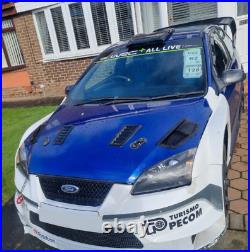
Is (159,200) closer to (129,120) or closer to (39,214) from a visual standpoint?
(129,120)

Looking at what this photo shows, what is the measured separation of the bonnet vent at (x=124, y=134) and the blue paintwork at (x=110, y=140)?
0.13 feet

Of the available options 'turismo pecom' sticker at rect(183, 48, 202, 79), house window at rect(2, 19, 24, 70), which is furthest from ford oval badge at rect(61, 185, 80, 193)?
house window at rect(2, 19, 24, 70)

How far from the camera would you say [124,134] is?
8.47 feet

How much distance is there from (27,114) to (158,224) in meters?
7.08

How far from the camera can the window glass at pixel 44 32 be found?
400 inches

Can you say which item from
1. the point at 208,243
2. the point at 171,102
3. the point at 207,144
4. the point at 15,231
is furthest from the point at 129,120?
the point at 15,231

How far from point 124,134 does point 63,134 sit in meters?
0.62

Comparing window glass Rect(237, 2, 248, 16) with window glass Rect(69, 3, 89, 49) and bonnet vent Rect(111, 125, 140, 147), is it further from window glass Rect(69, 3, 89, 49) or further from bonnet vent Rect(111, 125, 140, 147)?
bonnet vent Rect(111, 125, 140, 147)

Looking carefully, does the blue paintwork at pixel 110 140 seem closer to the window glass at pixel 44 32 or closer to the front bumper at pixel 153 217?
the front bumper at pixel 153 217

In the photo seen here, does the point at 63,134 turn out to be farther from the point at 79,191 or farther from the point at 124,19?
the point at 124,19

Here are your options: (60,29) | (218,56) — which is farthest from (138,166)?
(60,29)

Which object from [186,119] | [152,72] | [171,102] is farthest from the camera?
[152,72]

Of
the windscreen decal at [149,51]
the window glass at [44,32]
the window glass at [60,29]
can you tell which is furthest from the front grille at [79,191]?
the window glass at [44,32]

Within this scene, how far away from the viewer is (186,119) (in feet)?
8.74
